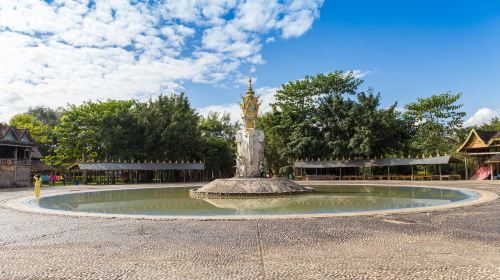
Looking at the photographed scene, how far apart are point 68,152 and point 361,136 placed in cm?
3860

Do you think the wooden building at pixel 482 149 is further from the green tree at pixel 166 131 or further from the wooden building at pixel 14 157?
the wooden building at pixel 14 157

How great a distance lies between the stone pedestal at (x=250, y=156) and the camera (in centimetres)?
2834

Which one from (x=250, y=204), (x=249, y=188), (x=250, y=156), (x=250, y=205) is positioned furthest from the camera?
(x=250, y=156)

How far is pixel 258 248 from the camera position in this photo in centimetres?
814

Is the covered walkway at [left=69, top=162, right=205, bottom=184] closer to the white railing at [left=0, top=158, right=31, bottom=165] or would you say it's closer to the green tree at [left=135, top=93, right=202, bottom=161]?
the green tree at [left=135, top=93, right=202, bottom=161]

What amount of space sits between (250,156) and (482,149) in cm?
3079

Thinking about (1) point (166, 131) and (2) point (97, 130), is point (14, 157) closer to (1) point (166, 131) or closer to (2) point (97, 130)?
(2) point (97, 130)

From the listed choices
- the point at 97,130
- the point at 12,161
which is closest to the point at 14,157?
the point at 12,161

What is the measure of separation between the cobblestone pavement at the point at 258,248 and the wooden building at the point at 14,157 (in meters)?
28.5

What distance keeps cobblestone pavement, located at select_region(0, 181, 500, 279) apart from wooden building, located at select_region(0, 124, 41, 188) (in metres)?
28.5

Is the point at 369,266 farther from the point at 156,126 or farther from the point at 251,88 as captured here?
the point at 156,126

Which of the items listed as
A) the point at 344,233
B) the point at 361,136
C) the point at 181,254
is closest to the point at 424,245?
the point at 344,233

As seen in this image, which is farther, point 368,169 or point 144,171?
point 368,169

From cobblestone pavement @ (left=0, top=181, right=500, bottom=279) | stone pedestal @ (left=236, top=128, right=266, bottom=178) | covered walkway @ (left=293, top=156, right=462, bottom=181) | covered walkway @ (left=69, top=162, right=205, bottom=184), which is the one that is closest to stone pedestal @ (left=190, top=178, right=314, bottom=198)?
stone pedestal @ (left=236, top=128, right=266, bottom=178)
